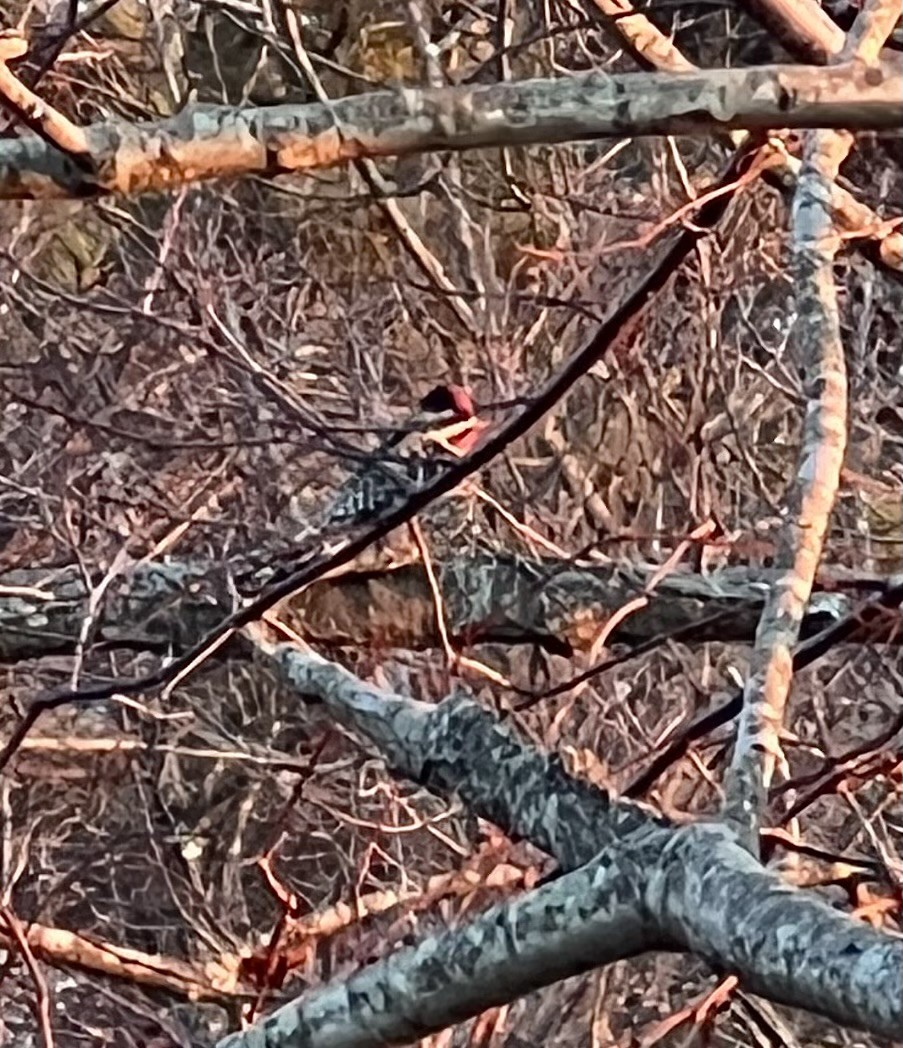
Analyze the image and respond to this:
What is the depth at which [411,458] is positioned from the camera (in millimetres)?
2041

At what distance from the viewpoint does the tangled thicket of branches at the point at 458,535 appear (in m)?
0.95

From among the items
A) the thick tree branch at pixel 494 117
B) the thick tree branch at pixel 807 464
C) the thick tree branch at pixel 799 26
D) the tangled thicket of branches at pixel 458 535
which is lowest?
the tangled thicket of branches at pixel 458 535

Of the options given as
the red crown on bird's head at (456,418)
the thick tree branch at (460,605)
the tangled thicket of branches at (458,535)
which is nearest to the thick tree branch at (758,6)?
the tangled thicket of branches at (458,535)

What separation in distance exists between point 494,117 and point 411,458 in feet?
3.93

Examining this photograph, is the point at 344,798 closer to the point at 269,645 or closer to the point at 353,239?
the point at 353,239

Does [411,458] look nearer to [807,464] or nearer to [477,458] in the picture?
[477,458]

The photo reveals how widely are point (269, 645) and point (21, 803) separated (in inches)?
92.3

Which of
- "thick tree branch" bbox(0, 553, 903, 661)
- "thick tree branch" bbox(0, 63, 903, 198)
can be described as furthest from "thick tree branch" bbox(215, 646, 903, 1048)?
"thick tree branch" bbox(0, 553, 903, 661)

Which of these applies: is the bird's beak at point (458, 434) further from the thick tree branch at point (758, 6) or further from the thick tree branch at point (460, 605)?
the thick tree branch at point (758, 6)

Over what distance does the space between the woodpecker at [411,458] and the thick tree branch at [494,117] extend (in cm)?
102

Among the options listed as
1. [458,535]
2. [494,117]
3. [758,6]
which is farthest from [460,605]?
[494,117]

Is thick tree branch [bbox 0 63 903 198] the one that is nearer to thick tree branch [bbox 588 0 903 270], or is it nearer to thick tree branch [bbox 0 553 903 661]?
thick tree branch [bbox 588 0 903 270]

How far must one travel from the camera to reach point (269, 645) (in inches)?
76.8

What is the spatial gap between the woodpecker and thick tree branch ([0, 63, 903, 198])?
3.35ft
